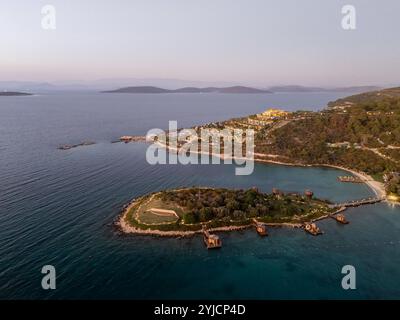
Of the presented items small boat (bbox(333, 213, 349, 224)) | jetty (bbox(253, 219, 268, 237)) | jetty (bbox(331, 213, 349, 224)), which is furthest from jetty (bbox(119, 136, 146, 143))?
small boat (bbox(333, 213, 349, 224))

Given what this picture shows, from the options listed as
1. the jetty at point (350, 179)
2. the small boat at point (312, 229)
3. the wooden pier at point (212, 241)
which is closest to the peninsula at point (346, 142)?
the jetty at point (350, 179)

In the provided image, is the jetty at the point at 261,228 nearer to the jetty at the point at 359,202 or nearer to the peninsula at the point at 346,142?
the jetty at the point at 359,202

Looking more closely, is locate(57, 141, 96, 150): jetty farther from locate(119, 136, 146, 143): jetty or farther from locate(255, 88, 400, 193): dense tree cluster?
locate(255, 88, 400, 193): dense tree cluster

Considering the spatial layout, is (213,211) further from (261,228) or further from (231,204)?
(261,228)

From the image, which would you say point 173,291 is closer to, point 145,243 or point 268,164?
Result: point 145,243

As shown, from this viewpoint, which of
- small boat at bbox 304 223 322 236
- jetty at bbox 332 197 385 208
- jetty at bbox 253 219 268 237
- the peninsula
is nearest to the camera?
jetty at bbox 253 219 268 237
